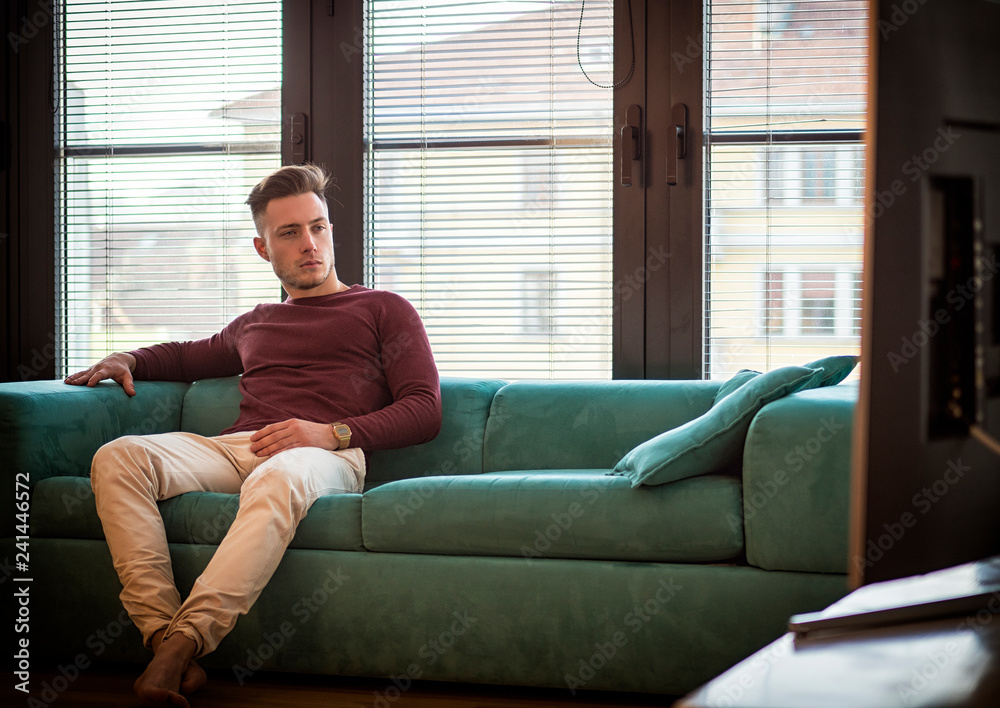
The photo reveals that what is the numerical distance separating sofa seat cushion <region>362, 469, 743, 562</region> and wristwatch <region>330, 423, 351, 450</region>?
0.24 m

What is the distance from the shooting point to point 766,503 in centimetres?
179

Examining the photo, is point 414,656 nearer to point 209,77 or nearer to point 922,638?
point 922,638

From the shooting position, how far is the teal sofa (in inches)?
69.9

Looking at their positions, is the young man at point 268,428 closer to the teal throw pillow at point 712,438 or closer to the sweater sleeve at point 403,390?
the sweater sleeve at point 403,390

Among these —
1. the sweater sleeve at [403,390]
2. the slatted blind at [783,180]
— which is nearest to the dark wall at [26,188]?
the sweater sleeve at [403,390]

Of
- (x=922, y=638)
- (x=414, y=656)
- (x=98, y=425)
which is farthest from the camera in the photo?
(x=98, y=425)

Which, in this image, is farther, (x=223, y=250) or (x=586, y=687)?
(x=223, y=250)

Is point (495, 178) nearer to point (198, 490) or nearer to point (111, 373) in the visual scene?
point (111, 373)

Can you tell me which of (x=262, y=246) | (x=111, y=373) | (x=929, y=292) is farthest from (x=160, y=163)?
(x=929, y=292)

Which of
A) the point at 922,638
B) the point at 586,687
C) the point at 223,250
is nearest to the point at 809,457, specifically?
the point at 586,687

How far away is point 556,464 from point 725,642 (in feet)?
2.64

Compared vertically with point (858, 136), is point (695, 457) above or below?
below

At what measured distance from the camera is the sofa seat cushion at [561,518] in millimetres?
1820

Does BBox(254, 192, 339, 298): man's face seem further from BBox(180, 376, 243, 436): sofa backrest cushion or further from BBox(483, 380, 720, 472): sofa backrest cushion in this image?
BBox(483, 380, 720, 472): sofa backrest cushion
